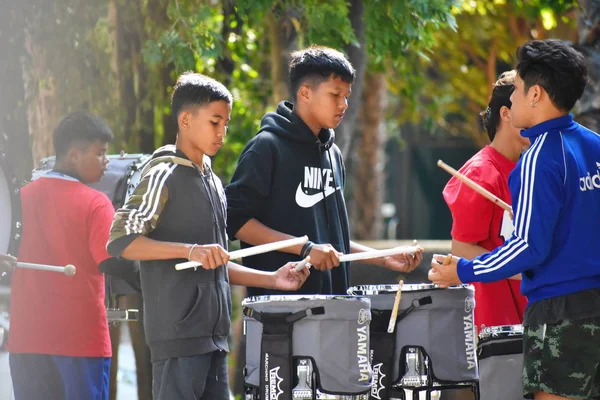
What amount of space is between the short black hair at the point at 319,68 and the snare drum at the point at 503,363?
139 centimetres

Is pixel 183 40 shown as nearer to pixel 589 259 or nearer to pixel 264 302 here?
pixel 264 302

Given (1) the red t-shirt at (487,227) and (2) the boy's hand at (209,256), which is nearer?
(2) the boy's hand at (209,256)

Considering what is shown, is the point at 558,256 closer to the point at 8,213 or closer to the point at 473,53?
the point at 8,213

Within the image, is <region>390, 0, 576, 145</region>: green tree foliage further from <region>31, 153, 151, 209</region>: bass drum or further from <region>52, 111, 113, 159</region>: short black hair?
<region>52, 111, 113, 159</region>: short black hair

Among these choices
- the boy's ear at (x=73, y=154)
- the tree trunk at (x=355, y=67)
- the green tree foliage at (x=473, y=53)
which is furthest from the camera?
the green tree foliage at (x=473, y=53)

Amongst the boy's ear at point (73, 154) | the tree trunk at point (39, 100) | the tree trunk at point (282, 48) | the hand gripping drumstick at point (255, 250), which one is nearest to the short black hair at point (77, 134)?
the boy's ear at point (73, 154)

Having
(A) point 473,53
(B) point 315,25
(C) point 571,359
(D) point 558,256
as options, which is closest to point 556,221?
(D) point 558,256

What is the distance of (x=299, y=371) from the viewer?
4.16m

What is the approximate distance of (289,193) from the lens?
489 centimetres

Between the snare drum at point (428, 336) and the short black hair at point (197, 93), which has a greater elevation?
the short black hair at point (197, 93)

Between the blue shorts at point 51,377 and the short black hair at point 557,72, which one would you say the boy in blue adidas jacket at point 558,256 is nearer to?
the short black hair at point 557,72

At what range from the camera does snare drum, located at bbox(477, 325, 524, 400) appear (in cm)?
444

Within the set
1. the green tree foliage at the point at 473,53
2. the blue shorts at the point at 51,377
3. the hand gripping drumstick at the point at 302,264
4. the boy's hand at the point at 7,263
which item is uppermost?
the green tree foliage at the point at 473,53

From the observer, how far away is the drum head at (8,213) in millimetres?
5055
